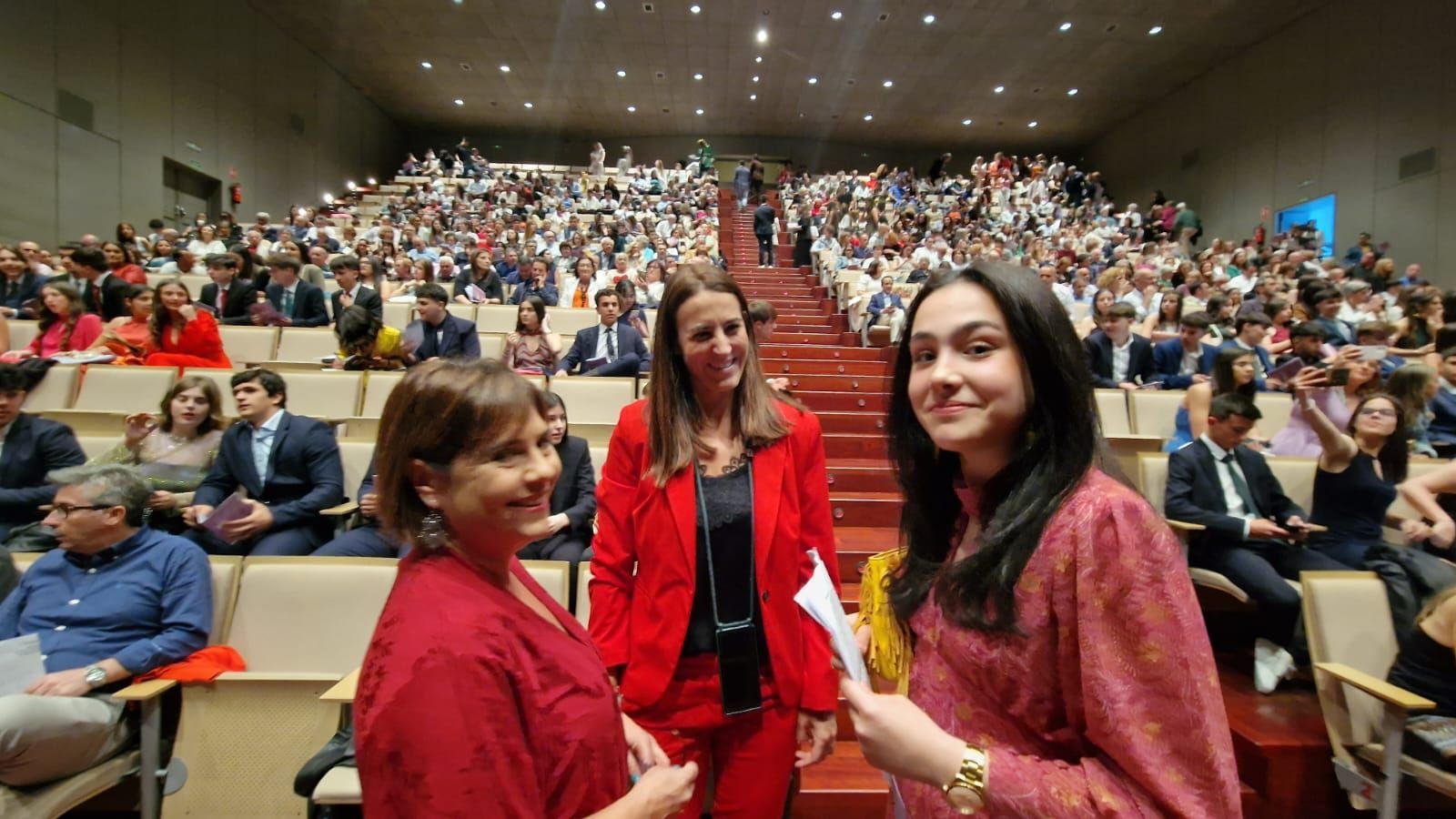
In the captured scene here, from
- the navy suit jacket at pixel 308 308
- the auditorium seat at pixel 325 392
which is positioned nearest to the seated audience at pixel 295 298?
the navy suit jacket at pixel 308 308

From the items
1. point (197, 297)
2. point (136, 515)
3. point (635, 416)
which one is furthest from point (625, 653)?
point (197, 297)

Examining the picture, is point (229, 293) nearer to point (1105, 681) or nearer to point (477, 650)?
point (477, 650)

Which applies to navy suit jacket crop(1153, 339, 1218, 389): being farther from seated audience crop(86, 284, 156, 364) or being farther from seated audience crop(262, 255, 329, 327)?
seated audience crop(86, 284, 156, 364)

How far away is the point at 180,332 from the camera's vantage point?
4.47m

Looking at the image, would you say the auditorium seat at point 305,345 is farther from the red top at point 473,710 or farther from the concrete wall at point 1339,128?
the concrete wall at point 1339,128

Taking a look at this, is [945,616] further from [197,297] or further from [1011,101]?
[1011,101]

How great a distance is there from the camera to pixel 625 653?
1.23 m

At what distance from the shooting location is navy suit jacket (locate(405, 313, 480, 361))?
15.6 feet

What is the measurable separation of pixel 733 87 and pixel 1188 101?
10.0 meters

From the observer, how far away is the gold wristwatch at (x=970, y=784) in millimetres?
607

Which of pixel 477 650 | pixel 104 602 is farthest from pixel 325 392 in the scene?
pixel 477 650

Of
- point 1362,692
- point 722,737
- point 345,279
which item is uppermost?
point 345,279

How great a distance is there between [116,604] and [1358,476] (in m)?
4.43

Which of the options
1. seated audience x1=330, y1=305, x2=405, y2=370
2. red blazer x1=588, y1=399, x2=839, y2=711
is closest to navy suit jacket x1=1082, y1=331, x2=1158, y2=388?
red blazer x1=588, y1=399, x2=839, y2=711
